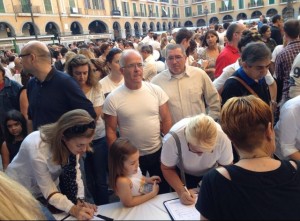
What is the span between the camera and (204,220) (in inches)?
49.4

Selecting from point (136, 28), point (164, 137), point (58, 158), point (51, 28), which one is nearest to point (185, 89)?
point (164, 137)

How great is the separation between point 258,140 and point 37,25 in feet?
92.6

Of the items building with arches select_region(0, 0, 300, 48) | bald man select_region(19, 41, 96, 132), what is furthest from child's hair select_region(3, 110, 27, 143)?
building with arches select_region(0, 0, 300, 48)

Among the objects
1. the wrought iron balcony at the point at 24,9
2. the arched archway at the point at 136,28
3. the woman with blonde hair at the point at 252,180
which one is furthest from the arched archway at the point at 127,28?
the woman with blonde hair at the point at 252,180

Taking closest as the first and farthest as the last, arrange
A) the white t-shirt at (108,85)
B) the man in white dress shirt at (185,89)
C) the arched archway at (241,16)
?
the man in white dress shirt at (185,89) < the white t-shirt at (108,85) < the arched archway at (241,16)

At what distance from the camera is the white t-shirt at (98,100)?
9.78 ft

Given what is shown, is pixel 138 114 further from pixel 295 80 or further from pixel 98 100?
pixel 295 80

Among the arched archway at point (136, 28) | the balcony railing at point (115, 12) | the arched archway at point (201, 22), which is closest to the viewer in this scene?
the balcony railing at point (115, 12)

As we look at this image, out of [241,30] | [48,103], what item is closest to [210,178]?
[48,103]

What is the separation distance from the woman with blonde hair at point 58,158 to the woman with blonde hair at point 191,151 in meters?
0.61

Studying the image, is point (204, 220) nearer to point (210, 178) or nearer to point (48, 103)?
point (210, 178)

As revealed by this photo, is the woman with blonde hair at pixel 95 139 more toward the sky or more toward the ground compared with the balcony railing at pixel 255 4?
more toward the ground

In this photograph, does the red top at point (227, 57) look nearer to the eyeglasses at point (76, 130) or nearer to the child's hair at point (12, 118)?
the eyeglasses at point (76, 130)

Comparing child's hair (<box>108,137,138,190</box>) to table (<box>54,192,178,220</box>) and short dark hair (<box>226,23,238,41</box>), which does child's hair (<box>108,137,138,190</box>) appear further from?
short dark hair (<box>226,23,238,41</box>)
